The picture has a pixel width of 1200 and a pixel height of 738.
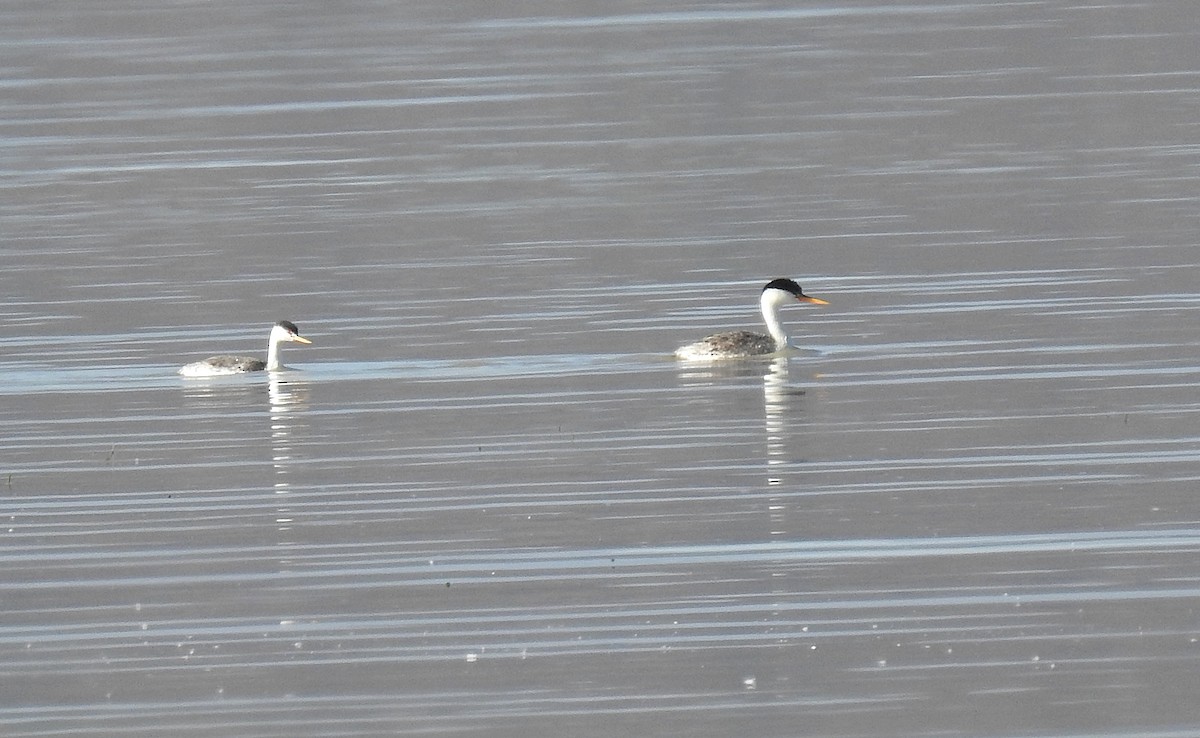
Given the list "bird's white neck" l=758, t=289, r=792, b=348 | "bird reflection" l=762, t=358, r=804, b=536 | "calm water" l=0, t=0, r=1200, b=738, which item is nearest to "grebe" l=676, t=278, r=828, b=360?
→ "bird's white neck" l=758, t=289, r=792, b=348

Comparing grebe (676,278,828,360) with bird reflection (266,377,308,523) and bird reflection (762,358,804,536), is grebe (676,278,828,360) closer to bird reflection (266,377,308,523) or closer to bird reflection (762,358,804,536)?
bird reflection (762,358,804,536)

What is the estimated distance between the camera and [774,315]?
18.5 m

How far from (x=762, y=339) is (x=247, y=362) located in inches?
132

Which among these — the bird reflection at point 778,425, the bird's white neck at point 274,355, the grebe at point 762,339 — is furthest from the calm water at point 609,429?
the grebe at point 762,339

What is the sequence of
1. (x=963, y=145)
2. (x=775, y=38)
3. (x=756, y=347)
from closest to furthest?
(x=756, y=347) → (x=963, y=145) → (x=775, y=38)

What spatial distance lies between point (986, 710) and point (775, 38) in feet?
137

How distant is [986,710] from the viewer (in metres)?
8.84

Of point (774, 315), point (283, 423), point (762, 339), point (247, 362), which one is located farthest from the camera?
point (774, 315)

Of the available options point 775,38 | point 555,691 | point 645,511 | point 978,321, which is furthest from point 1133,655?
point 775,38

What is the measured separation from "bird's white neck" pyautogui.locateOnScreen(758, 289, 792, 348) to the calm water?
0.41 m

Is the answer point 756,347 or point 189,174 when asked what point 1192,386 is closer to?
point 756,347

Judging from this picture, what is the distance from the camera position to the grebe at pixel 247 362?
17375 mm

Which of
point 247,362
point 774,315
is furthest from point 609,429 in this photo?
point 774,315

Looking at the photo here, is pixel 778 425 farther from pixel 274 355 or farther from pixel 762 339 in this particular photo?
pixel 274 355
